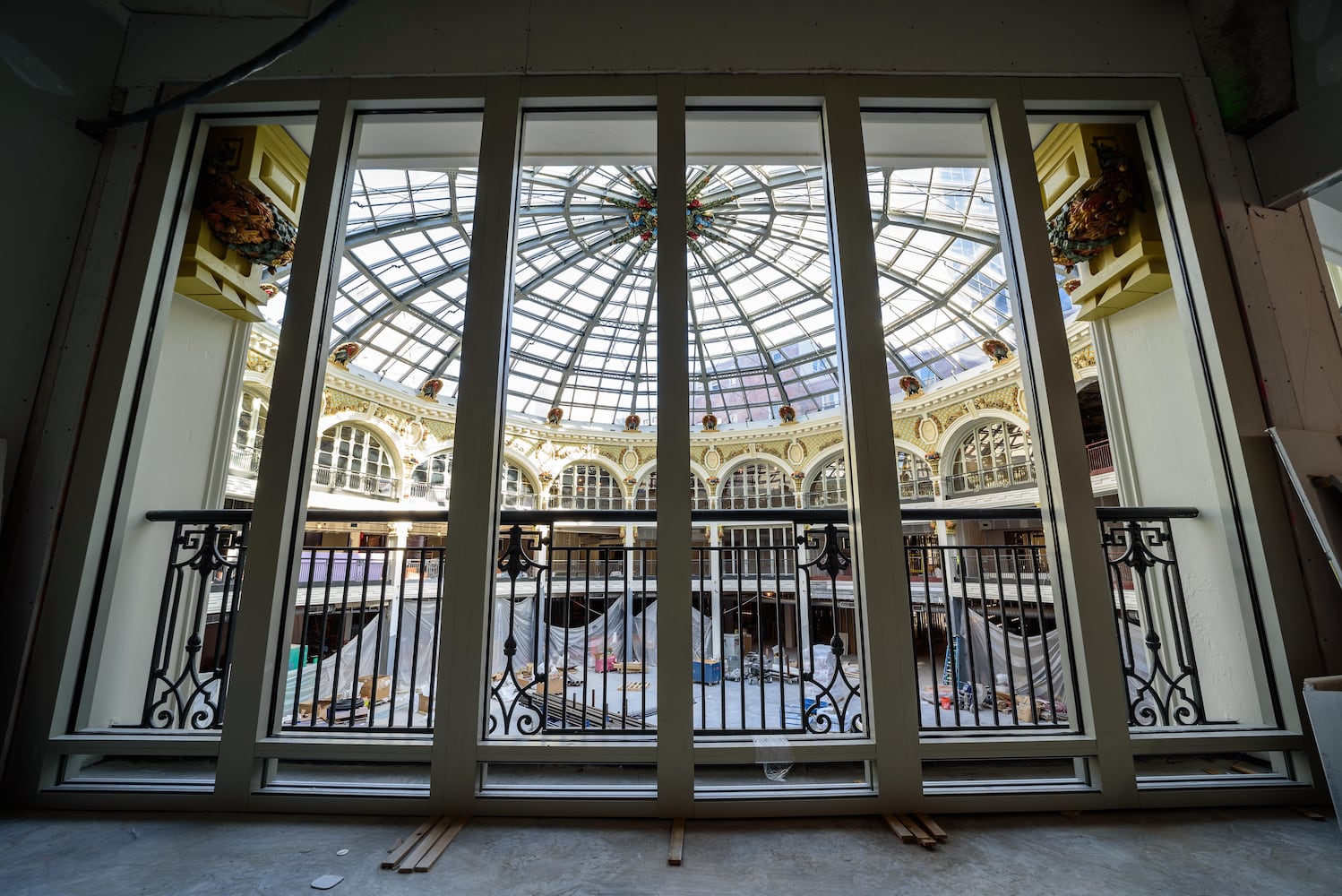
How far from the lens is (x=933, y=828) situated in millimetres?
1428

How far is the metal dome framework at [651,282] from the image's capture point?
9.26m

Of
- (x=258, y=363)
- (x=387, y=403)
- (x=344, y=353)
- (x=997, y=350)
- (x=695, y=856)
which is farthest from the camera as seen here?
(x=387, y=403)

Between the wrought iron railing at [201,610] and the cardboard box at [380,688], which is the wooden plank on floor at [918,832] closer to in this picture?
the wrought iron railing at [201,610]

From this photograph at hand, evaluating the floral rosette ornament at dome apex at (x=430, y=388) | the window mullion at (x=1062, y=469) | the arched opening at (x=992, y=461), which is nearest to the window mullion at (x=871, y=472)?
the window mullion at (x=1062, y=469)

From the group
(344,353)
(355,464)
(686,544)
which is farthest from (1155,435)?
(355,464)

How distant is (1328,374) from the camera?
6.03 feet

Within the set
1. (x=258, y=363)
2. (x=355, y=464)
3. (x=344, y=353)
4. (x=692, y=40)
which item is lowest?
(x=692, y=40)

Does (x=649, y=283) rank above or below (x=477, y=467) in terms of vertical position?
above

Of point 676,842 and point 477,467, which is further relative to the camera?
point 477,467

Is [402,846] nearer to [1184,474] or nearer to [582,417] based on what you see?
[1184,474]

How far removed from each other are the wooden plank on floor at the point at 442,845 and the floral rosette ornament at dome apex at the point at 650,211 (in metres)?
8.93

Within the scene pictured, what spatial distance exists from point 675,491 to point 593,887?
39.5 inches

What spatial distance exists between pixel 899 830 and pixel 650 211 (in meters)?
Answer: 10.4

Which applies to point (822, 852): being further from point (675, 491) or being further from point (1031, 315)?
point (1031, 315)
